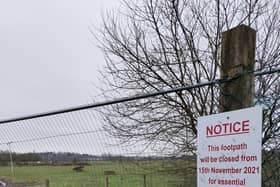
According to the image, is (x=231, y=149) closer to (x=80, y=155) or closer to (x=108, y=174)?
(x=108, y=174)

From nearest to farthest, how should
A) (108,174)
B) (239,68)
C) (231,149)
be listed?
1. (231,149)
2. (239,68)
3. (108,174)

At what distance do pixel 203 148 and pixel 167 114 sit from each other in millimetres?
5122

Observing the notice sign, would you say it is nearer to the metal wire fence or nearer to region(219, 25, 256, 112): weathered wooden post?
region(219, 25, 256, 112): weathered wooden post

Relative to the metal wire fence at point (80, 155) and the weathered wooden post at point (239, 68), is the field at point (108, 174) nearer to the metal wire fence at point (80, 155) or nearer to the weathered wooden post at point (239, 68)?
the metal wire fence at point (80, 155)

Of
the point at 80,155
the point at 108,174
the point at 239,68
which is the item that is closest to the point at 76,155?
the point at 80,155

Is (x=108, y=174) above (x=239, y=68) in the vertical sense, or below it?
below

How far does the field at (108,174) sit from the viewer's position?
10.9ft

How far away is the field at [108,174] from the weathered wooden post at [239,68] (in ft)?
3.89

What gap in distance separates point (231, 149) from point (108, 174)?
5.34 ft

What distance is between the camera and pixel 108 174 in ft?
11.4

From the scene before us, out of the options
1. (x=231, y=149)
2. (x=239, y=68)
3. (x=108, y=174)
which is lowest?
(x=108, y=174)

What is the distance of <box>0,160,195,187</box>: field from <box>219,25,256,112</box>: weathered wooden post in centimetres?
118

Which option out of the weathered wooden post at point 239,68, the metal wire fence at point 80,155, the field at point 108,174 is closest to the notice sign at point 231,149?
the weathered wooden post at point 239,68

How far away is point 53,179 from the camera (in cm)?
432
